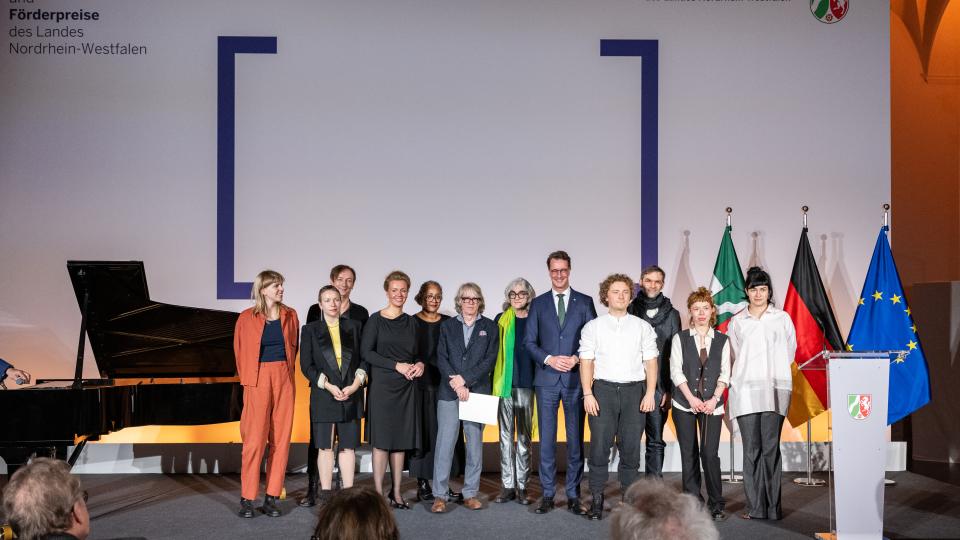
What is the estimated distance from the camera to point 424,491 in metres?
5.62

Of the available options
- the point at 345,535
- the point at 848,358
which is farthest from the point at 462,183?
the point at 345,535

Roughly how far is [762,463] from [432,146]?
3.55 m

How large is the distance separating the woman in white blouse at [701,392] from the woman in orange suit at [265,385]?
2.34 meters

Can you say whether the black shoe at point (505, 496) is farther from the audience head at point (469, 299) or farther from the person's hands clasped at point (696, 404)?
the person's hands clasped at point (696, 404)

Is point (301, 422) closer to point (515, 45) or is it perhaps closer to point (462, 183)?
point (462, 183)

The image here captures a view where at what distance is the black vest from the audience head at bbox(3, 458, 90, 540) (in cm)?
371

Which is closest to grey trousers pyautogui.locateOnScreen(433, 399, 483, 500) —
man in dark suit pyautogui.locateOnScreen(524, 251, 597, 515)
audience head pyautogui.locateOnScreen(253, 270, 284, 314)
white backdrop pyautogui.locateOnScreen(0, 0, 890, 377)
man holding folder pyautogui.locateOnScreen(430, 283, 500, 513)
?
man holding folder pyautogui.locateOnScreen(430, 283, 500, 513)

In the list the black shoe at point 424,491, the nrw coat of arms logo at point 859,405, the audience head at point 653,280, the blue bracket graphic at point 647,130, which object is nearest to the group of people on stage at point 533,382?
the black shoe at point 424,491

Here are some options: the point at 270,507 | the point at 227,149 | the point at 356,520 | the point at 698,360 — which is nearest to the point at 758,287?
the point at 698,360

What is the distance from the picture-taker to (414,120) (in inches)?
277

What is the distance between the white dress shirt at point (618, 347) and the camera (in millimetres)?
5047

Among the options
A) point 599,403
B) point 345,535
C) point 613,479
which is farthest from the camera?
point 613,479

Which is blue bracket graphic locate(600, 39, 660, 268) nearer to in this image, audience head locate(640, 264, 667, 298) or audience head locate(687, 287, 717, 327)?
audience head locate(640, 264, 667, 298)

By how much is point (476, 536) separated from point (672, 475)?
243 cm
